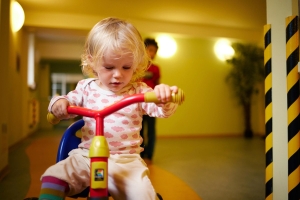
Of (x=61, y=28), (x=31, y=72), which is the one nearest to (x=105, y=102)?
(x=61, y=28)

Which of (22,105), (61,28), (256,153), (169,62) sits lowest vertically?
(256,153)

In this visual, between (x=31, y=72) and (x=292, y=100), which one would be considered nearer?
(x=292, y=100)

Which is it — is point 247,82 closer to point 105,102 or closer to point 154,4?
point 154,4

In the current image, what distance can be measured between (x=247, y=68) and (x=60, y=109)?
4.69m

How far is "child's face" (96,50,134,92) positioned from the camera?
0.86 metres

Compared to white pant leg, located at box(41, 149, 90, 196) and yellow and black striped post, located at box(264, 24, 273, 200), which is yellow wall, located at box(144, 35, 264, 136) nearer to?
yellow and black striped post, located at box(264, 24, 273, 200)

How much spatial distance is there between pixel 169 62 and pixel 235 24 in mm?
1323

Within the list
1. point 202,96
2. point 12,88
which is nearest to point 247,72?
point 202,96

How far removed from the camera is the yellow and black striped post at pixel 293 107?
118 centimetres

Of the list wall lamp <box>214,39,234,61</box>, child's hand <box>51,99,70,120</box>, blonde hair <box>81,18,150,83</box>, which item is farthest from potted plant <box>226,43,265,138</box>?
child's hand <box>51,99,70,120</box>

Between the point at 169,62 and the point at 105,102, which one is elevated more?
the point at 169,62

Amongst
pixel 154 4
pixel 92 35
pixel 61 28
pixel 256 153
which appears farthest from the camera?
pixel 61 28

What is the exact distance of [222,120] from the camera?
17.7 ft

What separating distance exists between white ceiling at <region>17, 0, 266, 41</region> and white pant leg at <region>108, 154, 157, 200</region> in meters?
3.27
